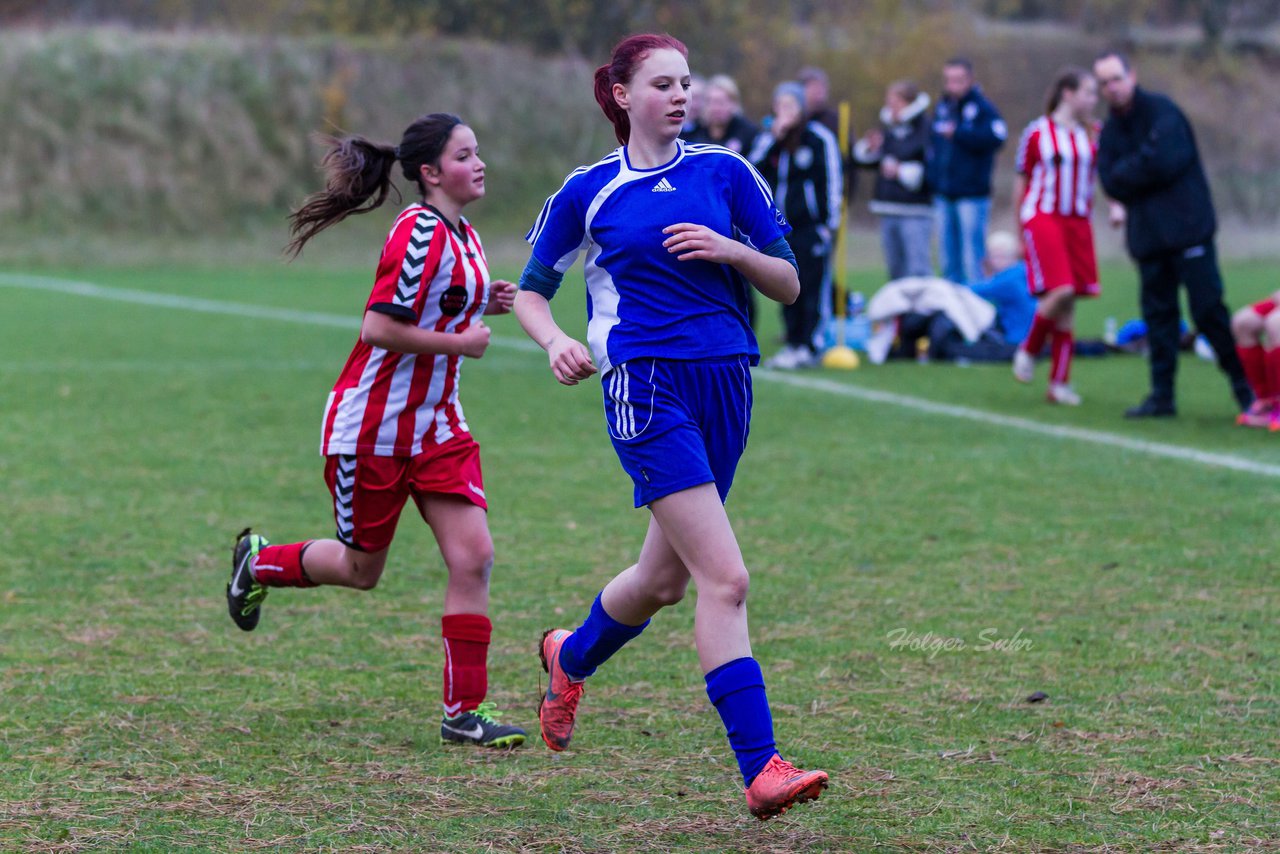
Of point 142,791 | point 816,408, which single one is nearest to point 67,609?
point 142,791

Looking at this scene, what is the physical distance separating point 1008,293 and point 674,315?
424 inches

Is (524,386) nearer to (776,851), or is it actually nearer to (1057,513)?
(1057,513)

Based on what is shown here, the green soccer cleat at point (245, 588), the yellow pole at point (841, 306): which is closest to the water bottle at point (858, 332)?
the yellow pole at point (841, 306)

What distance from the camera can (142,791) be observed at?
3928mm

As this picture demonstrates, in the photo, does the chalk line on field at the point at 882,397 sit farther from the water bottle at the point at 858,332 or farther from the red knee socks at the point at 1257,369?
the water bottle at the point at 858,332

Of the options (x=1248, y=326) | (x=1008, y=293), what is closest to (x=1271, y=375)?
(x=1248, y=326)

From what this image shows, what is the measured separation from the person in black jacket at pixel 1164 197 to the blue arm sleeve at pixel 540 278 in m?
6.73

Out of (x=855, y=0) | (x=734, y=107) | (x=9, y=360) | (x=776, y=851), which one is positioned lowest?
(x=776, y=851)

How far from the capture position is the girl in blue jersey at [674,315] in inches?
145

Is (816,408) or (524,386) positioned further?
(524,386)

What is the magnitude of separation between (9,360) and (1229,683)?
37.6ft

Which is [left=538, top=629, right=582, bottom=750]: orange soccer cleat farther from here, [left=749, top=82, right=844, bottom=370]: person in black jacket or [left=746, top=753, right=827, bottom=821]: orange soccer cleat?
[left=749, top=82, right=844, bottom=370]: person in black jacket

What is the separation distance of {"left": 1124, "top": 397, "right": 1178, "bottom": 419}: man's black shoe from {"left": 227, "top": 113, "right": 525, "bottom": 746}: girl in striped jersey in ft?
22.1

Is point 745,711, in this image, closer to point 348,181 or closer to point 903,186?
point 348,181
